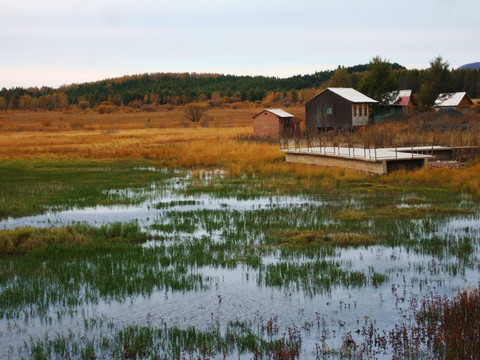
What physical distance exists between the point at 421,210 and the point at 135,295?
10.4m

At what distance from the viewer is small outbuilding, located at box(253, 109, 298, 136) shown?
5672cm

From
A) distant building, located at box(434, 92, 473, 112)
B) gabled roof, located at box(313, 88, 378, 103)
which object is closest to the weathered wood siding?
gabled roof, located at box(313, 88, 378, 103)

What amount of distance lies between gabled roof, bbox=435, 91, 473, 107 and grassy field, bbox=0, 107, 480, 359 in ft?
172

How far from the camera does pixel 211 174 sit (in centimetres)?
3145

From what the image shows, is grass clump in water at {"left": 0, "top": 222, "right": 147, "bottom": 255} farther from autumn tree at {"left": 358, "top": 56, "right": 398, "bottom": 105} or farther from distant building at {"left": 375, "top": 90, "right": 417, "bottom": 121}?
autumn tree at {"left": 358, "top": 56, "right": 398, "bottom": 105}

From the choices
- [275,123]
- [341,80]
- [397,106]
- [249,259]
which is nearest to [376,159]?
[249,259]

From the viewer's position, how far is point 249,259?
12742mm

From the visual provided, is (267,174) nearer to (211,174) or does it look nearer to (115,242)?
(211,174)

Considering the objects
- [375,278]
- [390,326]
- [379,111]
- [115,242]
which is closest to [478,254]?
[375,278]

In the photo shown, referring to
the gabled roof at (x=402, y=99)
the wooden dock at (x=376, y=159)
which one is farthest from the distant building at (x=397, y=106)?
the wooden dock at (x=376, y=159)

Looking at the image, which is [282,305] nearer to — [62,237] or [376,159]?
[62,237]

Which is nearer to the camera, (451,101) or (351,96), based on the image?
(351,96)

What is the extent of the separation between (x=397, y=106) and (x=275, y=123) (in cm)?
2054

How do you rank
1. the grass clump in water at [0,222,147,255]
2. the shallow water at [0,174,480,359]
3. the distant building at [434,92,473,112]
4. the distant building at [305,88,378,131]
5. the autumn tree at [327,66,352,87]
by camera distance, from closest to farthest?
the shallow water at [0,174,480,359]
the grass clump in water at [0,222,147,255]
the distant building at [305,88,378,131]
the distant building at [434,92,473,112]
the autumn tree at [327,66,352,87]
